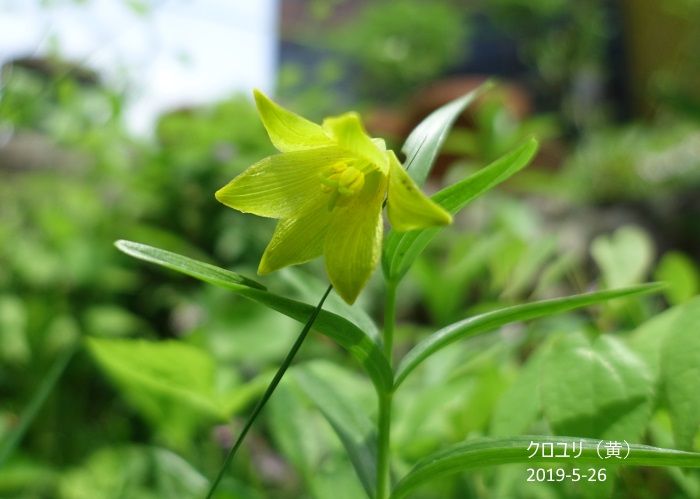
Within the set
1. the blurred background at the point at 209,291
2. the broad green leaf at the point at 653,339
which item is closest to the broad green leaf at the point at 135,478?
the blurred background at the point at 209,291

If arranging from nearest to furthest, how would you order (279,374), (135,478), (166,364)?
1. (279,374)
2. (166,364)
3. (135,478)

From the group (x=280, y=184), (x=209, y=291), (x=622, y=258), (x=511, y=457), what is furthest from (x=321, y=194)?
(x=209, y=291)

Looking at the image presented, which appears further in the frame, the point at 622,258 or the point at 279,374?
the point at 622,258

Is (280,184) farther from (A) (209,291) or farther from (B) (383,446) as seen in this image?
(A) (209,291)

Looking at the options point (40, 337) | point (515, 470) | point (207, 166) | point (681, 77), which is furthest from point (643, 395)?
point (681, 77)

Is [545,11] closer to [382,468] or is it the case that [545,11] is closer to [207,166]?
[207,166]

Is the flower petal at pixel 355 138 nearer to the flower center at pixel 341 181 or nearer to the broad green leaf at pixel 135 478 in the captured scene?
the flower center at pixel 341 181

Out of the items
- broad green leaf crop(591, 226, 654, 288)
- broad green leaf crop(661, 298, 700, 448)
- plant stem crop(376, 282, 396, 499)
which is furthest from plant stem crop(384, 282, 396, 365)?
broad green leaf crop(591, 226, 654, 288)
